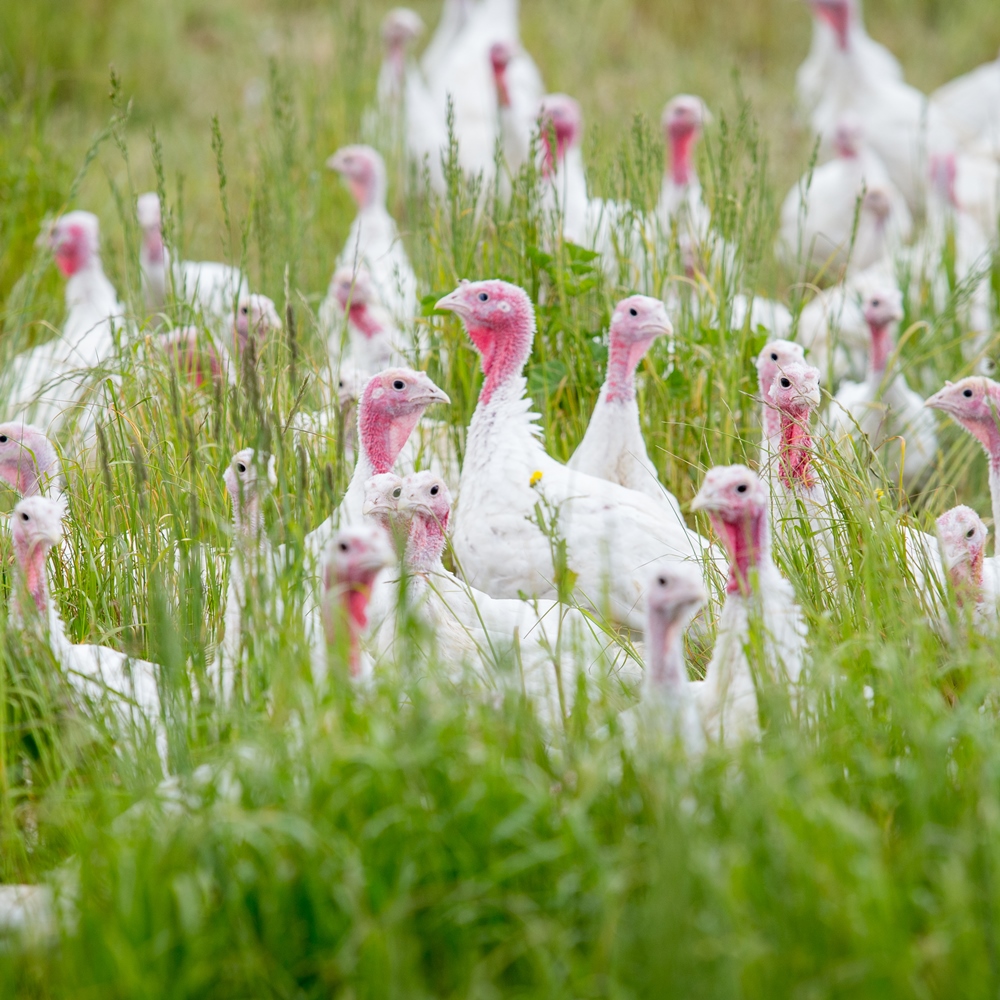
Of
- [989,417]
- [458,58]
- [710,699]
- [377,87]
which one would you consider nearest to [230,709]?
[710,699]

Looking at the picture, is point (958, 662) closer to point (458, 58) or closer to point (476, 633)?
point (476, 633)

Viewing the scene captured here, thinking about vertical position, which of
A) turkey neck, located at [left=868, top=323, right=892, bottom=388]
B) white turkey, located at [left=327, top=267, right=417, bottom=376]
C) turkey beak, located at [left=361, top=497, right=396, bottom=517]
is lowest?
turkey beak, located at [left=361, top=497, right=396, bottom=517]

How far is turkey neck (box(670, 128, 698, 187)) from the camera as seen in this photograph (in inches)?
241

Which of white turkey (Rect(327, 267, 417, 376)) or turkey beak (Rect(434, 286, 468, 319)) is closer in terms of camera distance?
turkey beak (Rect(434, 286, 468, 319))

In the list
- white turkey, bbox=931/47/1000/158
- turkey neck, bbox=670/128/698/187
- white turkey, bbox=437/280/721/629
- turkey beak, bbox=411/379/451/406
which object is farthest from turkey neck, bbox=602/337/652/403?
white turkey, bbox=931/47/1000/158

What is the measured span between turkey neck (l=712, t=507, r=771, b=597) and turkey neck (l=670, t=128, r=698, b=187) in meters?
3.94

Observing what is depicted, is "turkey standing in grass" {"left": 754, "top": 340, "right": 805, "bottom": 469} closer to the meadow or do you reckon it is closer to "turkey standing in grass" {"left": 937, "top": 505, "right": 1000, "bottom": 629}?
the meadow

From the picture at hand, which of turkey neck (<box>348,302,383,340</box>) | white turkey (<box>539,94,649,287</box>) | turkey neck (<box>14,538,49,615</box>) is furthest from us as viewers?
turkey neck (<box>348,302,383,340</box>)

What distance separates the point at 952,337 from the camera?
478 cm

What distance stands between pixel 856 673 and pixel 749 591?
268 mm

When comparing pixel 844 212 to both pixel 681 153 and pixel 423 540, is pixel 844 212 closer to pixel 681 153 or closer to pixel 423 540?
pixel 681 153

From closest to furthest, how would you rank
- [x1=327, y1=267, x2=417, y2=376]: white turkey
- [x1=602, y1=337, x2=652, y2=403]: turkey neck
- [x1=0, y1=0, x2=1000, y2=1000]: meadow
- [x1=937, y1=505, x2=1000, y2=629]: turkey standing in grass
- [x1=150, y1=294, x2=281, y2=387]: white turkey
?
[x1=0, y1=0, x2=1000, y2=1000]: meadow < [x1=937, y1=505, x2=1000, y2=629]: turkey standing in grass < [x1=150, y1=294, x2=281, y2=387]: white turkey < [x1=602, y1=337, x2=652, y2=403]: turkey neck < [x1=327, y1=267, x2=417, y2=376]: white turkey

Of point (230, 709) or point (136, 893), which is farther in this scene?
point (230, 709)

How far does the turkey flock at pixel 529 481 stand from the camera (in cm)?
239
